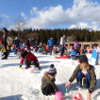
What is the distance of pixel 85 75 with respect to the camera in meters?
6.24

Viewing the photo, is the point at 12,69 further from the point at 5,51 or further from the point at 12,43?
the point at 12,43

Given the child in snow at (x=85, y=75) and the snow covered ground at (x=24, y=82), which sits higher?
the child in snow at (x=85, y=75)

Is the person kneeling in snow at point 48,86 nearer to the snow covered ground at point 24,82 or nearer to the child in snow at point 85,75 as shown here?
the snow covered ground at point 24,82

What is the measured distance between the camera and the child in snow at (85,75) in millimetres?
5871

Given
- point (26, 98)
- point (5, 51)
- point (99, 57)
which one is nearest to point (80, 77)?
point (26, 98)

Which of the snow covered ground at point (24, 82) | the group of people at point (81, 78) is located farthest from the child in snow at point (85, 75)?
the snow covered ground at point (24, 82)

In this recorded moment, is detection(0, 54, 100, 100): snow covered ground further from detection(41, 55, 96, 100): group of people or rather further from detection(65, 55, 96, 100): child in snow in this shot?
detection(65, 55, 96, 100): child in snow

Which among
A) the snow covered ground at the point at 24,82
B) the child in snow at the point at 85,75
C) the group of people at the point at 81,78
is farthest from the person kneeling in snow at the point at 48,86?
the child in snow at the point at 85,75

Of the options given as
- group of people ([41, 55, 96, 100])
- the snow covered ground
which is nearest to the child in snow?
group of people ([41, 55, 96, 100])

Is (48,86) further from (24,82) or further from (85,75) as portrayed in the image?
(24,82)

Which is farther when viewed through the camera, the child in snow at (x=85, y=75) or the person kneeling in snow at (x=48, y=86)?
the person kneeling in snow at (x=48, y=86)

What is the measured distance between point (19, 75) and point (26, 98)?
2297 millimetres

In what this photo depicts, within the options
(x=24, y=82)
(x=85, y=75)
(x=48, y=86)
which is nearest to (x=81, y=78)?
(x=85, y=75)

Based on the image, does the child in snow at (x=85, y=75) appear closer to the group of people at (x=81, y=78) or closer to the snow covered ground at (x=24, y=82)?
the group of people at (x=81, y=78)
